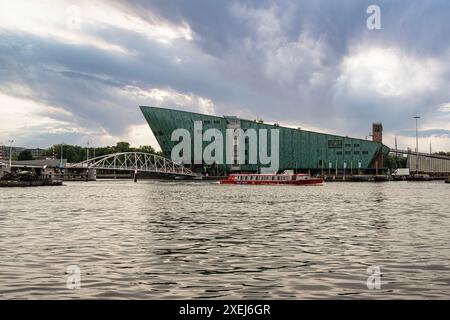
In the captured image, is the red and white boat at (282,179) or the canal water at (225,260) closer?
the canal water at (225,260)

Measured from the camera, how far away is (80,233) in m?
28.1

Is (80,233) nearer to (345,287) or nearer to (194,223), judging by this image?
(194,223)

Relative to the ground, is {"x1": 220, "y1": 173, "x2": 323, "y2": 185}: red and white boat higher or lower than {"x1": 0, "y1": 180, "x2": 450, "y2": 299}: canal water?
higher

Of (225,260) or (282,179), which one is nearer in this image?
(225,260)

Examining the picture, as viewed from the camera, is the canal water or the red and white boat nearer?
the canal water

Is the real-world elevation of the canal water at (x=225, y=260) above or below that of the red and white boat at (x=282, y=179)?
below

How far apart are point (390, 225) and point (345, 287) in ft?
63.0

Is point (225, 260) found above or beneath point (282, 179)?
beneath
